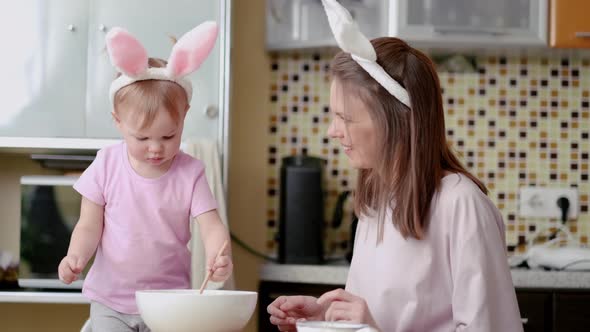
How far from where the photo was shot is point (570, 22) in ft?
9.37

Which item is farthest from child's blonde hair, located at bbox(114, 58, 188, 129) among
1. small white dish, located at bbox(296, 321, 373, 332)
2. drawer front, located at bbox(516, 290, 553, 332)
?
drawer front, located at bbox(516, 290, 553, 332)

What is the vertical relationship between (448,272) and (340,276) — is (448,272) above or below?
above

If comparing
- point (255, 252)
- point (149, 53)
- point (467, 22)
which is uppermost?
point (467, 22)

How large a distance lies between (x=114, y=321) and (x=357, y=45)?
2.28 feet

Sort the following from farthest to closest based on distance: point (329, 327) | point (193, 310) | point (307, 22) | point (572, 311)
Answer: point (307, 22)
point (572, 311)
point (193, 310)
point (329, 327)

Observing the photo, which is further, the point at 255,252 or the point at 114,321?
the point at 255,252

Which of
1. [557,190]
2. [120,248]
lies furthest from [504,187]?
[120,248]

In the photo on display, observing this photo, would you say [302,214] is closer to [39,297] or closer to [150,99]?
[39,297]

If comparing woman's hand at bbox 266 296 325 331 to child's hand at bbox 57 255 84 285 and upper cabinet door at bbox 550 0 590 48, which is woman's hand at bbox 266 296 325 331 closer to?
child's hand at bbox 57 255 84 285

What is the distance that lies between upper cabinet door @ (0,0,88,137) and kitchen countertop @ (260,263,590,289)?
755 mm

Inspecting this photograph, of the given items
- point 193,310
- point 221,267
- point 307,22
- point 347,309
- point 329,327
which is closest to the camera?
point 329,327

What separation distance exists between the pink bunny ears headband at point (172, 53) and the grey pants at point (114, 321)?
0.45 meters

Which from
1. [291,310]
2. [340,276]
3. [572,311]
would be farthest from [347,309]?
[572,311]

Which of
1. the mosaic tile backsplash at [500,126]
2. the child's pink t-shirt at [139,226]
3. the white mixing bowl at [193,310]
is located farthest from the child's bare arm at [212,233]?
the mosaic tile backsplash at [500,126]
